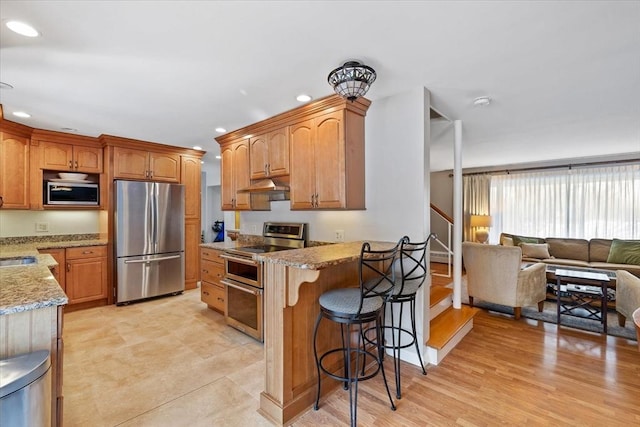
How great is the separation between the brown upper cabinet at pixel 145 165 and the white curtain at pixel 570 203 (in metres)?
6.61

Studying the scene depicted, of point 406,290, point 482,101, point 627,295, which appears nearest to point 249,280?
point 406,290

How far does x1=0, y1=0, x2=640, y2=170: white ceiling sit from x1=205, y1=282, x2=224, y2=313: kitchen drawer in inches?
81.9

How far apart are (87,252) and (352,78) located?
14.0ft

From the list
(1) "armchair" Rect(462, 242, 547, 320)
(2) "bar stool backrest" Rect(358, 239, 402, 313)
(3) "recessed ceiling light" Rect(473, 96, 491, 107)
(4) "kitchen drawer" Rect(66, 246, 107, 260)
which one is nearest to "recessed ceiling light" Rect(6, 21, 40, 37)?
(2) "bar stool backrest" Rect(358, 239, 402, 313)

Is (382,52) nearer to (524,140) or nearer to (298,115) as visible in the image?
(298,115)

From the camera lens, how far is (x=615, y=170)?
539 centimetres

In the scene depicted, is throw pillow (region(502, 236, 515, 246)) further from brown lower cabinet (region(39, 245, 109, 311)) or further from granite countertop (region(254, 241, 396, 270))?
brown lower cabinet (region(39, 245, 109, 311))

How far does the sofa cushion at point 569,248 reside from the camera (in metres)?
5.36

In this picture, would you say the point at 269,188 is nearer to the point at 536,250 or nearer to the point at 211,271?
the point at 211,271

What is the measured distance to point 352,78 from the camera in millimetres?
1998

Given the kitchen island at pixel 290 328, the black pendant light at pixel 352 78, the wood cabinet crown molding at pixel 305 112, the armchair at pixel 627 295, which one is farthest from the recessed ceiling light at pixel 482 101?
the armchair at pixel 627 295

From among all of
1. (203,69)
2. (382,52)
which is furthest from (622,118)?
(203,69)

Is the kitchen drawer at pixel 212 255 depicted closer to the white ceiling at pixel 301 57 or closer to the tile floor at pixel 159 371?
the tile floor at pixel 159 371

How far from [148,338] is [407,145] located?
3.29m
